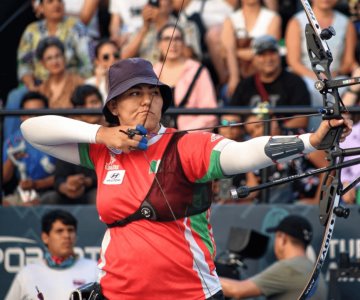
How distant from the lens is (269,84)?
10.3 metres

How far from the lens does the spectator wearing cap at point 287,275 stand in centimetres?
895

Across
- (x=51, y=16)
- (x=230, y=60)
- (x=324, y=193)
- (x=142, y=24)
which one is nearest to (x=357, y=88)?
(x=230, y=60)

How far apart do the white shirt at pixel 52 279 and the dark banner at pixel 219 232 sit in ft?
0.86

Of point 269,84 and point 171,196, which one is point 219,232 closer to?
point 269,84

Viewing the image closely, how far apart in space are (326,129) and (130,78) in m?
1.22

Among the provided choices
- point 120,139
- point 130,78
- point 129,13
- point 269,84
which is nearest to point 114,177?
point 120,139

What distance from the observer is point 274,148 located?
18.8ft

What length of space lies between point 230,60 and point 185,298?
5314mm

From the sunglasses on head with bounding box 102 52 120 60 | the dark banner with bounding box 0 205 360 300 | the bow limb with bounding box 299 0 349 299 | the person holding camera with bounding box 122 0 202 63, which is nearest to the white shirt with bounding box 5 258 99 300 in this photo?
the dark banner with bounding box 0 205 360 300

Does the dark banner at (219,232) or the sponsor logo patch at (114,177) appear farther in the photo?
the dark banner at (219,232)

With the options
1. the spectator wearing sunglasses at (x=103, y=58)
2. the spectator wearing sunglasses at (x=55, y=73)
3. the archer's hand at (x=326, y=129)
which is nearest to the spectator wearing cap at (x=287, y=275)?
the spectator wearing sunglasses at (x=103, y=58)

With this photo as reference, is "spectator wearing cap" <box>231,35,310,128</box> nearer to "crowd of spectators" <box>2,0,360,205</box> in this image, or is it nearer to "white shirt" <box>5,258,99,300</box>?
"crowd of spectators" <box>2,0,360,205</box>

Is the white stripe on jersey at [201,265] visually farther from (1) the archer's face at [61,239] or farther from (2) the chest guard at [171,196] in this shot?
(1) the archer's face at [61,239]

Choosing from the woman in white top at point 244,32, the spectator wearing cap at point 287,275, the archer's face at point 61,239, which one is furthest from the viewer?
the woman in white top at point 244,32
